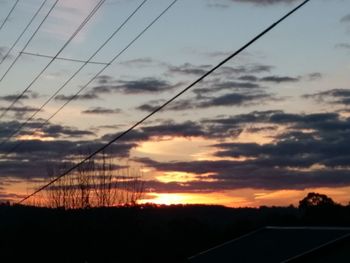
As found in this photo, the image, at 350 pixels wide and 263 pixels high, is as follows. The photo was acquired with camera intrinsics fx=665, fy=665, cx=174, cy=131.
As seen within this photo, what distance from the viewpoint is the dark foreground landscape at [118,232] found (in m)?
43.9

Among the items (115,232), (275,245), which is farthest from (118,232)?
(275,245)

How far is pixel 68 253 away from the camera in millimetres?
43781

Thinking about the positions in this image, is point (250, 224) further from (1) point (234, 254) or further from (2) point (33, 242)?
(1) point (234, 254)

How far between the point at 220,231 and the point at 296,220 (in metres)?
6.40

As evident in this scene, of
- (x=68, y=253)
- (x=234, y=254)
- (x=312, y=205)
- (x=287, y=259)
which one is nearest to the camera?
(x=287, y=259)

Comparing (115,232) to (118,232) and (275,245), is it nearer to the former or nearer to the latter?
(118,232)

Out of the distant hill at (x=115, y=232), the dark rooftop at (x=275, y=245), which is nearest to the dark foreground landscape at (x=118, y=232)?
the distant hill at (x=115, y=232)

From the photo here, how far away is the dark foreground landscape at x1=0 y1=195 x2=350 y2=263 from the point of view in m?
43.9

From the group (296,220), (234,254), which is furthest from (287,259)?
(296,220)

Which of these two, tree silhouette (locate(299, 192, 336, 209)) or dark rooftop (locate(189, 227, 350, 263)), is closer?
dark rooftop (locate(189, 227, 350, 263))

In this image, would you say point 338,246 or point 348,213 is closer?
point 338,246

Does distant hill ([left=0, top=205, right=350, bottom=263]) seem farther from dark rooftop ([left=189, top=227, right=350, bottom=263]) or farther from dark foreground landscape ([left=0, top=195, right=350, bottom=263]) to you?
dark rooftop ([left=189, top=227, right=350, bottom=263])

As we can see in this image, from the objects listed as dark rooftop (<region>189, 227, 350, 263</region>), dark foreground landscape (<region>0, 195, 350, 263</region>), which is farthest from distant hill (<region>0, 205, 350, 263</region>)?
dark rooftop (<region>189, 227, 350, 263</region>)

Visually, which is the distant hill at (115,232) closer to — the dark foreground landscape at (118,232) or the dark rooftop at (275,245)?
the dark foreground landscape at (118,232)
